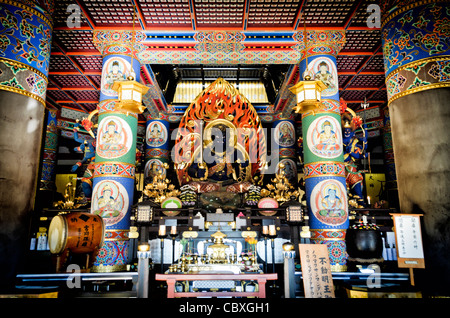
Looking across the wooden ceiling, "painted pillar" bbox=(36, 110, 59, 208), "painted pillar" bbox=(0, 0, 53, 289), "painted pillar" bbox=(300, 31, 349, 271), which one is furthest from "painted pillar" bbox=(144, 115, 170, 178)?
"painted pillar" bbox=(300, 31, 349, 271)

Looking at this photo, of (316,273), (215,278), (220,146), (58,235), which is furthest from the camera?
(220,146)

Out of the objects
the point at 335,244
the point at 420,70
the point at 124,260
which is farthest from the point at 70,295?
the point at 420,70

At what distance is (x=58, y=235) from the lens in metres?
2.48

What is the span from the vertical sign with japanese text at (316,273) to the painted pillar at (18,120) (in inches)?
164

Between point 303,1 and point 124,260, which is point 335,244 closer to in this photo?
point 124,260

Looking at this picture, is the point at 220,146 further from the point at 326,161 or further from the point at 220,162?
the point at 326,161

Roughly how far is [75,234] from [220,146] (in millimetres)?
7010

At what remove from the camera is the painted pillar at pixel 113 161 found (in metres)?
Answer: 5.34

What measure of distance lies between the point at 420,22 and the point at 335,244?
13.3ft

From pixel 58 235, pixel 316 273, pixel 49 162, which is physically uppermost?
pixel 49 162

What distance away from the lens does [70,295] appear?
2.93 meters

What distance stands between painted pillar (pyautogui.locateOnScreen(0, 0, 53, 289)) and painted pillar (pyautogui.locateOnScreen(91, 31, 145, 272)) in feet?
3.73

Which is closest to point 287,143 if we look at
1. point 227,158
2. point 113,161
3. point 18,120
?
point 227,158

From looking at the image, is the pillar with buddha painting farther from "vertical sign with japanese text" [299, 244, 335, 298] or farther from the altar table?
"vertical sign with japanese text" [299, 244, 335, 298]
